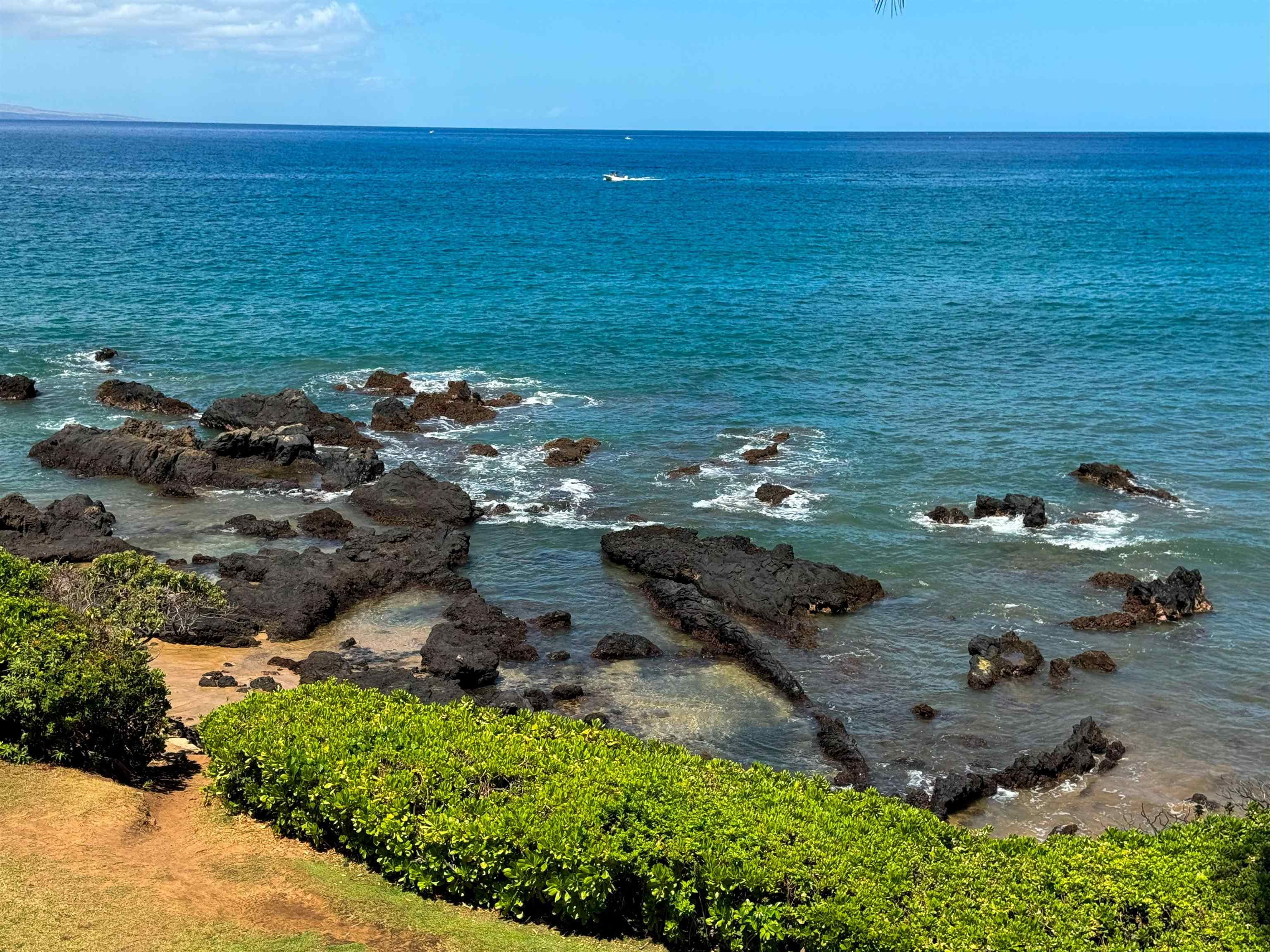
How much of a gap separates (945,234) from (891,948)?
103743 millimetres

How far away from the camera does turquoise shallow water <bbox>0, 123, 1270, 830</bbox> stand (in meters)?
27.0

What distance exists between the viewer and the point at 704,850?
1424 centimetres

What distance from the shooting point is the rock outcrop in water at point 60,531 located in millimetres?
31656

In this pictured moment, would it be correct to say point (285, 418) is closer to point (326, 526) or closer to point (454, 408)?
point (454, 408)

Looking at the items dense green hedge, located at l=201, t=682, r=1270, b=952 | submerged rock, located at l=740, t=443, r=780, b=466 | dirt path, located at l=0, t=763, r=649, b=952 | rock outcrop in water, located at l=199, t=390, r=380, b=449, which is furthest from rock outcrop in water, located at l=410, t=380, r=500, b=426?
dirt path, located at l=0, t=763, r=649, b=952

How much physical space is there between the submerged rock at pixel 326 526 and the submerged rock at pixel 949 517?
18.0 m

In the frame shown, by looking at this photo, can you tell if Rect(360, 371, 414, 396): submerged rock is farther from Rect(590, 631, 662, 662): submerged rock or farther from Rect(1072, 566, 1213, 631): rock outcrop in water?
Rect(1072, 566, 1213, 631): rock outcrop in water

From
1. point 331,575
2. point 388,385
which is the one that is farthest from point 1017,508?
point 388,385

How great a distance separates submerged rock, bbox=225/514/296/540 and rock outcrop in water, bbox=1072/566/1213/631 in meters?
22.2

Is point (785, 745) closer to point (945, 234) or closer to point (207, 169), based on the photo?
point (945, 234)

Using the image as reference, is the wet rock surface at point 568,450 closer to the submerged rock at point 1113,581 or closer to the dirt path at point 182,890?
the submerged rock at point 1113,581

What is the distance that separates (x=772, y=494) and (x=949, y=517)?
18.6 ft

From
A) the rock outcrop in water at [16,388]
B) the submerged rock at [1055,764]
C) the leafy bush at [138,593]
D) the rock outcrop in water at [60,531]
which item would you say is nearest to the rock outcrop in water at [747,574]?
the submerged rock at [1055,764]

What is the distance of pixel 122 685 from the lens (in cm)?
1750
